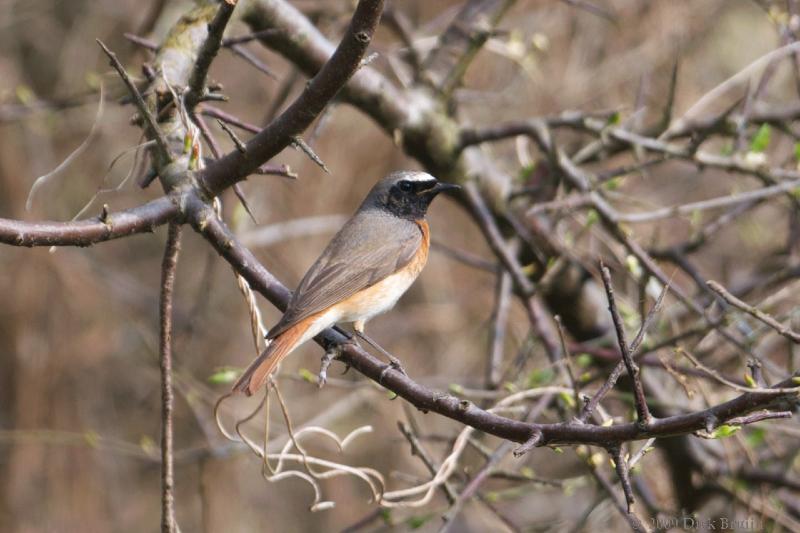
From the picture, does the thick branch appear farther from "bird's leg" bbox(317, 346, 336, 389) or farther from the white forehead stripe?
the white forehead stripe

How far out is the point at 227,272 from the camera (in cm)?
822

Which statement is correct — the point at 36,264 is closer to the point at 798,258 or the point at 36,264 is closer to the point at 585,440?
the point at 798,258

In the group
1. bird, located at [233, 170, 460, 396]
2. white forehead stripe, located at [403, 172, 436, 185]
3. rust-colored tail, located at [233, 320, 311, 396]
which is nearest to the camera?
rust-colored tail, located at [233, 320, 311, 396]

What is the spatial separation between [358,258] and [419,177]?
1.87ft

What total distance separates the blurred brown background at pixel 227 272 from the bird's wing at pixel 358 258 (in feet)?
6.94

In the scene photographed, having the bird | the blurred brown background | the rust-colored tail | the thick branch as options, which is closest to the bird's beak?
the bird

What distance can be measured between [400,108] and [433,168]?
417 mm

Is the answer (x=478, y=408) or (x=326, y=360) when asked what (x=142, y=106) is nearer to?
(x=326, y=360)

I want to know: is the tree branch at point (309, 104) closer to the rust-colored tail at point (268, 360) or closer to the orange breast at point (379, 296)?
the rust-colored tail at point (268, 360)

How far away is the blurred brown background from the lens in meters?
7.00

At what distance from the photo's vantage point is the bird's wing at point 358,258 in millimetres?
3570

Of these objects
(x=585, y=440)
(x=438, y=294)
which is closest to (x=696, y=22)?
(x=438, y=294)

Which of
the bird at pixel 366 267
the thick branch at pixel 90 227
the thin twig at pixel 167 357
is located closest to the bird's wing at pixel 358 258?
the bird at pixel 366 267

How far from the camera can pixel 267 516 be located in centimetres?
821
